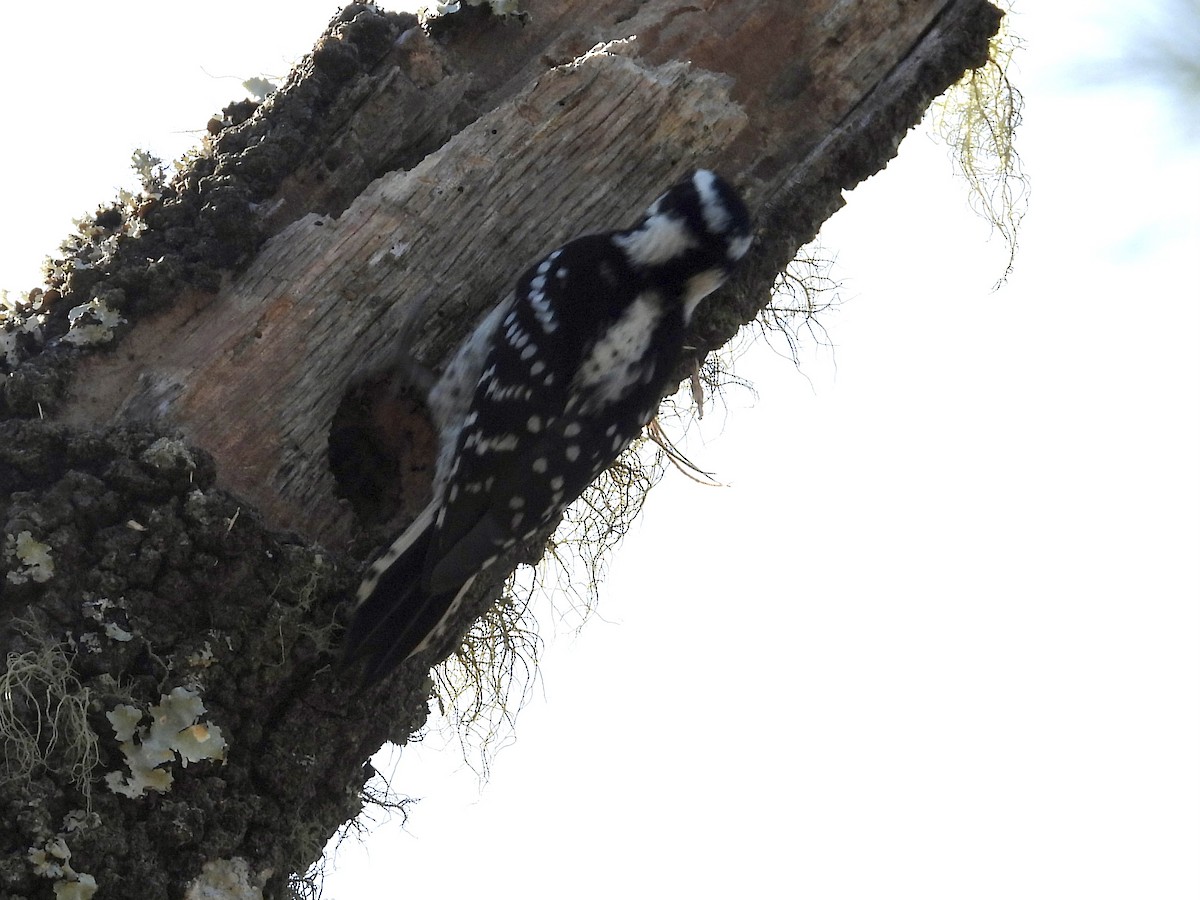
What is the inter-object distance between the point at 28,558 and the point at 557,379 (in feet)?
4.05

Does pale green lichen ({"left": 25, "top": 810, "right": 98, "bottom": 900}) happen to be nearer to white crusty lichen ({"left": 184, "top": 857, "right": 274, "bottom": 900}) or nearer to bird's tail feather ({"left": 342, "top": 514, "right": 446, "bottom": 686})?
white crusty lichen ({"left": 184, "top": 857, "right": 274, "bottom": 900})

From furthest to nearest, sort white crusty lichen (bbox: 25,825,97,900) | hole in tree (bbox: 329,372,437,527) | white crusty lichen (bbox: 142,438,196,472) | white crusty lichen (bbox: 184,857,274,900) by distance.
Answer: hole in tree (bbox: 329,372,437,527), white crusty lichen (bbox: 142,438,196,472), white crusty lichen (bbox: 184,857,274,900), white crusty lichen (bbox: 25,825,97,900)

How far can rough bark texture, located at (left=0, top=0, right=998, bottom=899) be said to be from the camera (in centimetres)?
261

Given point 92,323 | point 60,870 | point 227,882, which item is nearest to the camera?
point 60,870

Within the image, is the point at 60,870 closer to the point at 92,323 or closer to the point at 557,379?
the point at 92,323

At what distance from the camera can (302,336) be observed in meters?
3.14

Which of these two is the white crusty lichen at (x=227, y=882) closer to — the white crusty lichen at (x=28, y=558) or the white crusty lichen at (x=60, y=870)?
the white crusty lichen at (x=60, y=870)

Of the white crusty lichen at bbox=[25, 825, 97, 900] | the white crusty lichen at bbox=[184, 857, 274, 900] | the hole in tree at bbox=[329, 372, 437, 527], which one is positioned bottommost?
the white crusty lichen at bbox=[25, 825, 97, 900]

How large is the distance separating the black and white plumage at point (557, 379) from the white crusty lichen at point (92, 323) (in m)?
0.77

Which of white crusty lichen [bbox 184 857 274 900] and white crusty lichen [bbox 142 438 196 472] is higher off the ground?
white crusty lichen [bbox 142 438 196 472]

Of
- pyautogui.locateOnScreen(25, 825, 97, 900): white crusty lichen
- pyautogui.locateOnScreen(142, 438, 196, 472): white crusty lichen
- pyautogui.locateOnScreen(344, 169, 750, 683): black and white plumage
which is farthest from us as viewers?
pyautogui.locateOnScreen(344, 169, 750, 683): black and white plumage

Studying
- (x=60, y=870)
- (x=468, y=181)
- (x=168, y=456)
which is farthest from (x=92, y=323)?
(x=60, y=870)

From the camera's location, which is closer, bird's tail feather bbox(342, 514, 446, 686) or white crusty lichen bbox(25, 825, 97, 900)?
white crusty lichen bbox(25, 825, 97, 900)

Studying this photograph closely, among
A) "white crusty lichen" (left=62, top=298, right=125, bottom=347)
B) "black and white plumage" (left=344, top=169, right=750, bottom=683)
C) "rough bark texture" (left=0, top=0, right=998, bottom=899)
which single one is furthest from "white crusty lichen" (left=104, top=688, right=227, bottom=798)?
"white crusty lichen" (left=62, top=298, right=125, bottom=347)
